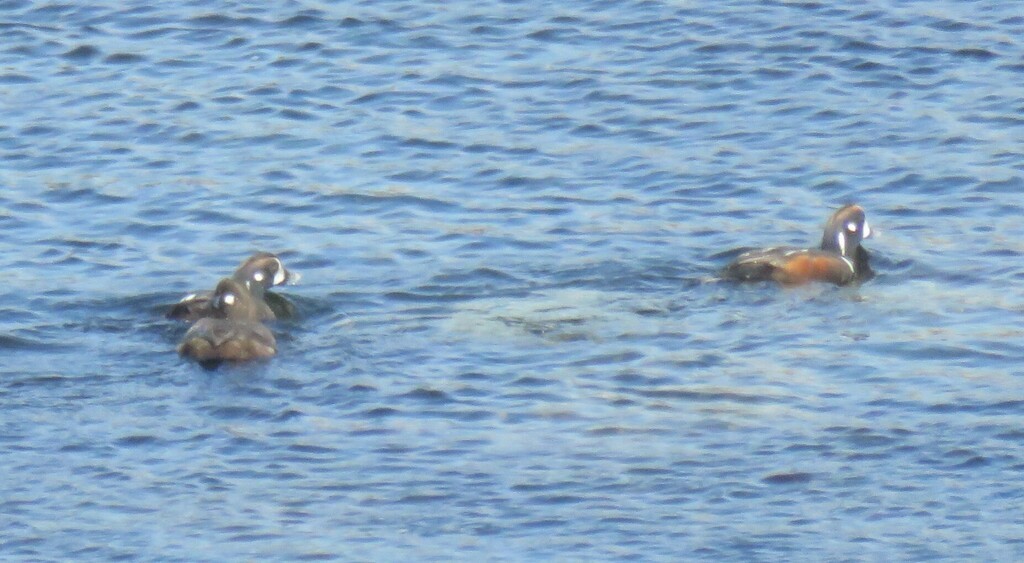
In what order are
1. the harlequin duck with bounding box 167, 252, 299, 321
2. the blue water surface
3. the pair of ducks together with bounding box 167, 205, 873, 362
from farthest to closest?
the harlequin duck with bounding box 167, 252, 299, 321
the pair of ducks together with bounding box 167, 205, 873, 362
the blue water surface

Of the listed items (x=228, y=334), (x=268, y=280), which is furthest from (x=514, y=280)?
(x=228, y=334)

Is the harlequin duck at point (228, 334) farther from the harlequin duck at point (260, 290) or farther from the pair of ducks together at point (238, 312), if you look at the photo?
the harlequin duck at point (260, 290)

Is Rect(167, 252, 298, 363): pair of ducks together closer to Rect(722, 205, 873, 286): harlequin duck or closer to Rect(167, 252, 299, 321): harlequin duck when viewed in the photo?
Rect(167, 252, 299, 321): harlequin duck

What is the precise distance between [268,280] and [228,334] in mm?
1617

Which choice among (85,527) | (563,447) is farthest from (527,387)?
(85,527)

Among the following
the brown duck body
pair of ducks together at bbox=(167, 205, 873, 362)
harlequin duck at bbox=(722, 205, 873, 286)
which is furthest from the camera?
harlequin duck at bbox=(722, 205, 873, 286)

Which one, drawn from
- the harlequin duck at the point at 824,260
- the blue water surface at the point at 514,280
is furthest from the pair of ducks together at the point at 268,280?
the blue water surface at the point at 514,280

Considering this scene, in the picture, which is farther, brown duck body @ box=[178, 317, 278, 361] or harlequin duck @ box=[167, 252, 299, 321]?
harlequin duck @ box=[167, 252, 299, 321]

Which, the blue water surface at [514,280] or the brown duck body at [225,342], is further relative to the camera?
the brown duck body at [225,342]

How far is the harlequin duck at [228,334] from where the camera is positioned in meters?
14.4

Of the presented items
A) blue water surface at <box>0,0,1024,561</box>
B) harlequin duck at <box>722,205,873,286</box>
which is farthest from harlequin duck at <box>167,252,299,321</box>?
harlequin duck at <box>722,205,873,286</box>

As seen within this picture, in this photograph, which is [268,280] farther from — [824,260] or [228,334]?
[824,260]

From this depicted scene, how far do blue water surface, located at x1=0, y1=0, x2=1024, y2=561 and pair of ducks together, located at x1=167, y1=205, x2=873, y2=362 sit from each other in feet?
0.47

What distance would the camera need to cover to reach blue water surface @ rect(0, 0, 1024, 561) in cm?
1190
